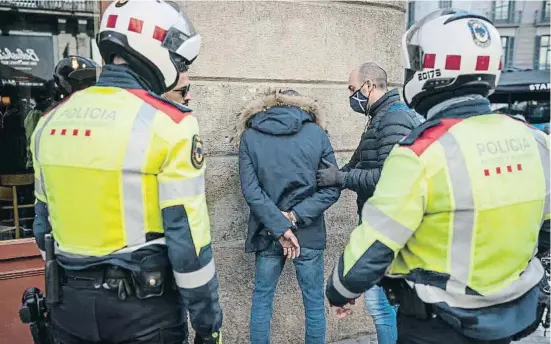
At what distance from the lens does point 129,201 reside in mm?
2012

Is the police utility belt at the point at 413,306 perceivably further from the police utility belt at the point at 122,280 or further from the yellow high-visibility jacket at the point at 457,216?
the police utility belt at the point at 122,280

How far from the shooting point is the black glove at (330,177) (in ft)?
11.5

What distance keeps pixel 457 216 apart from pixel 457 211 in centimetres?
2

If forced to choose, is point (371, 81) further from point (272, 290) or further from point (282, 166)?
point (272, 290)

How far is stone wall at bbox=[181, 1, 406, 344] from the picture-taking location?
3.83m

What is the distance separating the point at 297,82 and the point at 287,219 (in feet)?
3.94

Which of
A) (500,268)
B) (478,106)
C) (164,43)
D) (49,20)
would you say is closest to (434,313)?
(500,268)

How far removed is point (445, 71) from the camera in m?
2.08

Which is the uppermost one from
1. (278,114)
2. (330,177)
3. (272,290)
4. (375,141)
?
(278,114)

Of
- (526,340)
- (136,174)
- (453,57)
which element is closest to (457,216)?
(453,57)

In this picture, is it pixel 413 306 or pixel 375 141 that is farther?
pixel 375 141

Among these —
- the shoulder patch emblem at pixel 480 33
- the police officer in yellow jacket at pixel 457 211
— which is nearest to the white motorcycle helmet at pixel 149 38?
the police officer in yellow jacket at pixel 457 211

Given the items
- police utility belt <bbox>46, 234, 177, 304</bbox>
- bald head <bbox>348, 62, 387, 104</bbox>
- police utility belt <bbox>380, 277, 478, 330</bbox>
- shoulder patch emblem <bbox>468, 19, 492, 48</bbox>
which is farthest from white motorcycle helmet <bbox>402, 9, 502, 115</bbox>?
bald head <bbox>348, 62, 387, 104</bbox>

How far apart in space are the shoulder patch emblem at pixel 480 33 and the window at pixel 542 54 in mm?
34850
